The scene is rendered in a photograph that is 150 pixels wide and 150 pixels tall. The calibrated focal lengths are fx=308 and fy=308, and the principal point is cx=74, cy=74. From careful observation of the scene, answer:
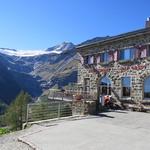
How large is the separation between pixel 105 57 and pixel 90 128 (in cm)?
1447

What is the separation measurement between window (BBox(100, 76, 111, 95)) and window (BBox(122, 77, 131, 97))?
6.72ft

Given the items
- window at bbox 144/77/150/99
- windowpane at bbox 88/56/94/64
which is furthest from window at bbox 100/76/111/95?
window at bbox 144/77/150/99

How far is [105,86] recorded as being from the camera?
2964 cm

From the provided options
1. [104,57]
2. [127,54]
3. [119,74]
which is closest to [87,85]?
[104,57]

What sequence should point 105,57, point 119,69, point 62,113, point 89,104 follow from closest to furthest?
point 89,104
point 62,113
point 119,69
point 105,57

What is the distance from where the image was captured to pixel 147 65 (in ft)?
82.3

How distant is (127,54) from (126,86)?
2.81 meters

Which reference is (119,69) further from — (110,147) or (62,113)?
(110,147)

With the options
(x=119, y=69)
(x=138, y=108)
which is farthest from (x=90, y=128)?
(x=119, y=69)

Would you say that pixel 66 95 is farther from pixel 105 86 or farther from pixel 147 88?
pixel 147 88

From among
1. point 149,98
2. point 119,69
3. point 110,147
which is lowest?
point 110,147

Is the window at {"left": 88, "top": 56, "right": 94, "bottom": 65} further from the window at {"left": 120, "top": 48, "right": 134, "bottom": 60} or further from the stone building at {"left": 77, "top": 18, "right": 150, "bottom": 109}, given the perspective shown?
the window at {"left": 120, "top": 48, "right": 134, "bottom": 60}

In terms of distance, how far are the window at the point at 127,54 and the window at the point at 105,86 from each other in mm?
2923

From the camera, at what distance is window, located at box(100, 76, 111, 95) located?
29.2 m
